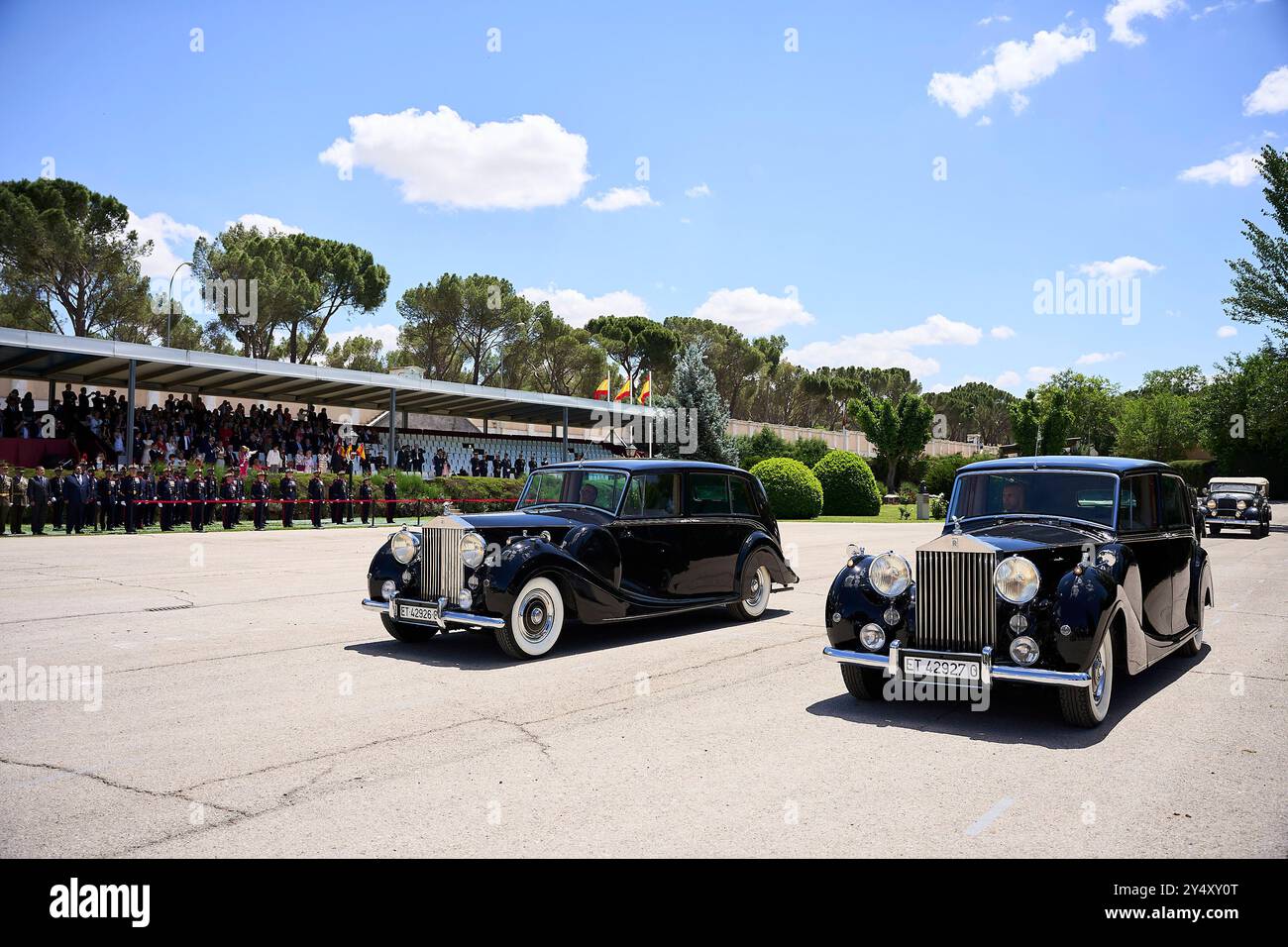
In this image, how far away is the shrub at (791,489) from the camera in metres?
35.9

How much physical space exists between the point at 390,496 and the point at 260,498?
592 cm

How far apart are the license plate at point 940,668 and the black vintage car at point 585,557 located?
11.4ft

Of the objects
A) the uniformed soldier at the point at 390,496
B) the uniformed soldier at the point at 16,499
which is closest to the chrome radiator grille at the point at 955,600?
the uniformed soldier at the point at 16,499

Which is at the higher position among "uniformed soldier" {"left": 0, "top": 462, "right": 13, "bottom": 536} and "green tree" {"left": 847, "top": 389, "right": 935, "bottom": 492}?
"green tree" {"left": 847, "top": 389, "right": 935, "bottom": 492}

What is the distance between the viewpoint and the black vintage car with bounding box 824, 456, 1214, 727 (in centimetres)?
572

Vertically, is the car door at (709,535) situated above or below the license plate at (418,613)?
above

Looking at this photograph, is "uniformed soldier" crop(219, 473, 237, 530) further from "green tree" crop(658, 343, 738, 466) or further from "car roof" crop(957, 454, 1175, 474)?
"car roof" crop(957, 454, 1175, 474)

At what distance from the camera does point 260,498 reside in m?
26.2

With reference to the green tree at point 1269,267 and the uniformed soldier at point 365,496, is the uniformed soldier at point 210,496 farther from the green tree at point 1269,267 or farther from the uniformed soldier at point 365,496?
the green tree at point 1269,267

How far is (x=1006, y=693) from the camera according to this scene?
22.9 feet

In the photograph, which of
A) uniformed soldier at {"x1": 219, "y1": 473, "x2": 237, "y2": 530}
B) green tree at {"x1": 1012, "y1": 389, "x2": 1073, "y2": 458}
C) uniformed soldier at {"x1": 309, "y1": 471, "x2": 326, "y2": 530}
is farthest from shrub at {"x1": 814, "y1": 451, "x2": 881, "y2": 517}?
green tree at {"x1": 1012, "y1": 389, "x2": 1073, "y2": 458}

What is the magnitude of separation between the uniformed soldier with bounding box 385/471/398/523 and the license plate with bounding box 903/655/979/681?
2767 centimetres

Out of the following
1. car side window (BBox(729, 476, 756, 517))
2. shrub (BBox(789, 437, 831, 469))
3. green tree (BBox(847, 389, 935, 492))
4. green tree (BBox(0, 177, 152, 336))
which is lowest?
car side window (BBox(729, 476, 756, 517))
